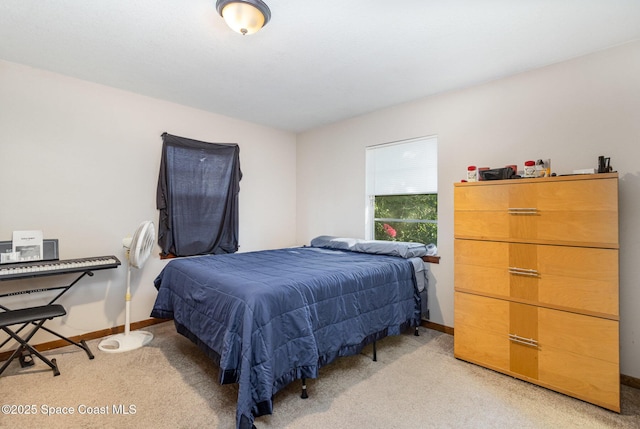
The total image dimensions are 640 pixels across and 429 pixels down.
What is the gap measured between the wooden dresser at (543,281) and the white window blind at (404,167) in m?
0.86

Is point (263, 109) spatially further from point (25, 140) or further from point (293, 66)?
point (25, 140)

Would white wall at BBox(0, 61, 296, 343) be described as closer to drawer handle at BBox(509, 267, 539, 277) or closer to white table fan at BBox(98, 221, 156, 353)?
white table fan at BBox(98, 221, 156, 353)

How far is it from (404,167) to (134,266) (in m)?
3.09

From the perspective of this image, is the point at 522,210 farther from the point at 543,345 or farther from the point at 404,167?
the point at 404,167

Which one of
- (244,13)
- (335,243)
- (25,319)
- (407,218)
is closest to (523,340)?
(407,218)

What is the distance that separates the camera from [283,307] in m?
1.85

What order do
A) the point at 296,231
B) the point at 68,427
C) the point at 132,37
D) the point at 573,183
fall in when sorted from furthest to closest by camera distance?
the point at 296,231 → the point at 132,37 → the point at 573,183 → the point at 68,427

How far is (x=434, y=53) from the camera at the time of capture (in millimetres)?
2385

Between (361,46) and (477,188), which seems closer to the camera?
(361,46)

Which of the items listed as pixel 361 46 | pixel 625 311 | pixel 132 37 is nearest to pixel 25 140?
pixel 132 37

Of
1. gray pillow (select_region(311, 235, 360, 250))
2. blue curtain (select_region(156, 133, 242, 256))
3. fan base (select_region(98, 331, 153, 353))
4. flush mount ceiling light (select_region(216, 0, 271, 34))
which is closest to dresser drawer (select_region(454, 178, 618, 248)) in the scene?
gray pillow (select_region(311, 235, 360, 250))

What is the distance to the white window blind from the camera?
335 cm

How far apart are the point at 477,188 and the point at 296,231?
3.01 m

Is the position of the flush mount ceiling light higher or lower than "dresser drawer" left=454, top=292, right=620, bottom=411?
higher
